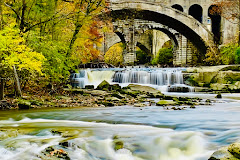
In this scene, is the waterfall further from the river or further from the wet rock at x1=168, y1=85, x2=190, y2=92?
the river

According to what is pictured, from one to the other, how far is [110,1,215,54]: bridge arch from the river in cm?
1588

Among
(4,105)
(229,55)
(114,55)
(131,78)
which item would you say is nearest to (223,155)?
(4,105)

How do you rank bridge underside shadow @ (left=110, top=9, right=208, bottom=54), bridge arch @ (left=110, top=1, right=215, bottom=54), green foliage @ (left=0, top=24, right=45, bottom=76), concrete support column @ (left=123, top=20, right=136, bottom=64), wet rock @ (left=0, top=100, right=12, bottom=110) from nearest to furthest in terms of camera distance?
green foliage @ (left=0, top=24, right=45, bottom=76) < wet rock @ (left=0, top=100, right=12, bottom=110) < bridge arch @ (left=110, top=1, right=215, bottom=54) < bridge underside shadow @ (left=110, top=9, right=208, bottom=54) < concrete support column @ (left=123, top=20, right=136, bottom=64)

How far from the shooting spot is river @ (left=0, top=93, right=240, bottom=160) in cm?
378

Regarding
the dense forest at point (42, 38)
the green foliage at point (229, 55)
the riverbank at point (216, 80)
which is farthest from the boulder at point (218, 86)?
the dense forest at point (42, 38)

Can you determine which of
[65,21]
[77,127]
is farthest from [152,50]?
[77,127]

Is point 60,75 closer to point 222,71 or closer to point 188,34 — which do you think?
point 222,71

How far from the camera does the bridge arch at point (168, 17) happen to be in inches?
886

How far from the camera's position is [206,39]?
86.6ft

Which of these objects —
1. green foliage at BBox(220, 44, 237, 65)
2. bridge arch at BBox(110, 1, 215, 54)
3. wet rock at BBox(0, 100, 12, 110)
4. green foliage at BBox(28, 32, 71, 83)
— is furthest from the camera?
bridge arch at BBox(110, 1, 215, 54)

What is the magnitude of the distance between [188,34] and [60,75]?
64.9 feet

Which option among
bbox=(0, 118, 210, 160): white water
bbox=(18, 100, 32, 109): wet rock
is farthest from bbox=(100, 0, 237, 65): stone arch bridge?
bbox=(0, 118, 210, 160): white water

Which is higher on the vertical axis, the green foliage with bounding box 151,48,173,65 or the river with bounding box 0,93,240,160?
the green foliage with bounding box 151,48,173,65

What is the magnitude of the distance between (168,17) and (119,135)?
21.6 m
